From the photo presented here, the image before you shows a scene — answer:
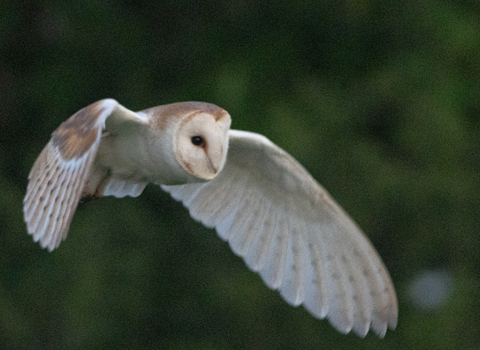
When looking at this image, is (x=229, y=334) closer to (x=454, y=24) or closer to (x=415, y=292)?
(x=415, y=292)

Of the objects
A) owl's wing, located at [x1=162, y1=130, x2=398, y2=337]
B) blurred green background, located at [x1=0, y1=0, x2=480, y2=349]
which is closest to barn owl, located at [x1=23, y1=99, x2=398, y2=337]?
owl's wing, located at [x1=162, y1=130, x2=398, y2=337]

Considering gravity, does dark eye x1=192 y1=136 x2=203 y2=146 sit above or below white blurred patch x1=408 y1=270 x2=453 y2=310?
above

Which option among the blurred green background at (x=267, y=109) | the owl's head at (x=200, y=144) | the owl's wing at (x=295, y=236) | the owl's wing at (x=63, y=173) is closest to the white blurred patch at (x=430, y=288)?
the blurred green background at (x=267, y=109)

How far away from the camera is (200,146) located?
2641mm

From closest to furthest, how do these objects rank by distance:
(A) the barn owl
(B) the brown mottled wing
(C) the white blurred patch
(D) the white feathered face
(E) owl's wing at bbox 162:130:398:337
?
(B) the brown mottled wing, (D) the white feathered face, (A) the barn owl, (E) owl's wing at bbox 162:130:398:337, (C) the white blurred patch

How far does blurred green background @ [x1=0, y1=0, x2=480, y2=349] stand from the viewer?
502 cm

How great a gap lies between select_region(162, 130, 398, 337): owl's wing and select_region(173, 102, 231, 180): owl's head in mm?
599

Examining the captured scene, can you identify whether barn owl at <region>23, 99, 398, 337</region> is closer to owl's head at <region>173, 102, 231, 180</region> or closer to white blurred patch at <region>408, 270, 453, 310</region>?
owl's head at <region>173, 102, 231, 180</region>

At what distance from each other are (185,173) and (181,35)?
9.67 feet

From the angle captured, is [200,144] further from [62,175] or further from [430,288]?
[430,288]

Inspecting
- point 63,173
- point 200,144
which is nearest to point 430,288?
point 200,144

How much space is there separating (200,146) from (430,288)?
11.2ft

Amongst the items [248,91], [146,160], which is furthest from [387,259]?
[146,160]

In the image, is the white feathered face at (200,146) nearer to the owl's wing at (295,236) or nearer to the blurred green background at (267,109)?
the owl's wing at (295,236)
